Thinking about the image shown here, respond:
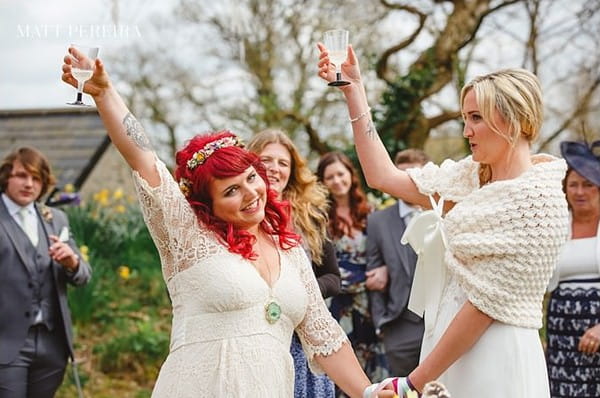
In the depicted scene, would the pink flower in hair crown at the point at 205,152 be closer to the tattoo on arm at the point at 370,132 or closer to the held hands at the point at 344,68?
the held hands at the point at 344,68

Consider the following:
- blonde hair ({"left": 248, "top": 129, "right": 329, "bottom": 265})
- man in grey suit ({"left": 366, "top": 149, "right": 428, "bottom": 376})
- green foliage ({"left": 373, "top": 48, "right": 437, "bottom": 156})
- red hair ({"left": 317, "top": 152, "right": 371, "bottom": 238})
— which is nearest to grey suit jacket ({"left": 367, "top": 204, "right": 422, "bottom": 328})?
man in grey suit ({"left": 366, "top": 149, "right": 428, "bottom": 376})

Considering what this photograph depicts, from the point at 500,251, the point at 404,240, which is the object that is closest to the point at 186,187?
the point at 404,240

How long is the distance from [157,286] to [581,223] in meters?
4.63

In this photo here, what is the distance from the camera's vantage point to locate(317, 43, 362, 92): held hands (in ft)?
9.41

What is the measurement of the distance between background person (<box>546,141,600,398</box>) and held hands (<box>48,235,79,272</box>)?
2797mm

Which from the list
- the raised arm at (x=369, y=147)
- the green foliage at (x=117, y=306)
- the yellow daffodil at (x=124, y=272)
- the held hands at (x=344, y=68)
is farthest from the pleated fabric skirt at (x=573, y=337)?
the yellow daffodil at (x=124, y=272)

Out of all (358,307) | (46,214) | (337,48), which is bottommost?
(358,307)

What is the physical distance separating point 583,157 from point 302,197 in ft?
5.96

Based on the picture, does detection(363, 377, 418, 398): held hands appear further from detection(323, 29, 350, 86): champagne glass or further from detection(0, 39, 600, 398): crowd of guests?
detection(323, 29, 350, 86): champagne glass

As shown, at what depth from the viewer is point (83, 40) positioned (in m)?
2.58

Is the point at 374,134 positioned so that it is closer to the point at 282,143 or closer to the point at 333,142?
the point at 282,143

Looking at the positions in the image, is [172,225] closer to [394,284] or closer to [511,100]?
[511,100]

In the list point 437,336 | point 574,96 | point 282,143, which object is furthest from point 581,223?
point 574,96

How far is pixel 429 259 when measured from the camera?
2.86m
